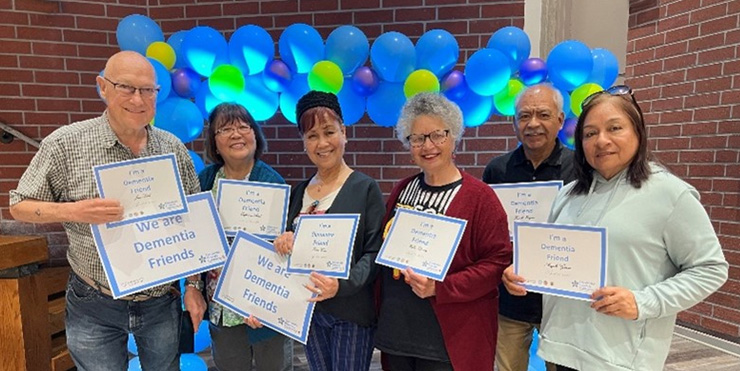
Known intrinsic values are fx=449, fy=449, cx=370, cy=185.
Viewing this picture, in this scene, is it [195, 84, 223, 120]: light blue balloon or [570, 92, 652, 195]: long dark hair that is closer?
[570, 92, 652, 195]: long dark hair

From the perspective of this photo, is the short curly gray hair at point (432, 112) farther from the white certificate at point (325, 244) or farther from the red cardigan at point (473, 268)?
the white certificate at point (325, 244)

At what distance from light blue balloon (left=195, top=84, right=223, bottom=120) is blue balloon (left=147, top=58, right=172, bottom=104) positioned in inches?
6.7

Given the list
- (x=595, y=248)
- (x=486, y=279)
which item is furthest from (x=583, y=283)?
(x=486, y=279)

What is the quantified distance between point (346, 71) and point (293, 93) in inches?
13.7

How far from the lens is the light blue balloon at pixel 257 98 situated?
2.67m

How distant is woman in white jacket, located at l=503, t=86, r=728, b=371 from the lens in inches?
47.6

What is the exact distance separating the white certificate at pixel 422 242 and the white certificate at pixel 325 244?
12 cm

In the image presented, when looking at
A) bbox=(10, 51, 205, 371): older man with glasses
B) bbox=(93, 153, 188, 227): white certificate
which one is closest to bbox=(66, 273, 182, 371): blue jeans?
bbox=(10, 51, 205, 371): older man with glasses

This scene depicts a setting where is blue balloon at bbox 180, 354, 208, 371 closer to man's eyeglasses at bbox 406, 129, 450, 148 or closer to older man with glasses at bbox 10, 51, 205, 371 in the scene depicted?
older man with glasses at bbox 10, 51, 205, 371

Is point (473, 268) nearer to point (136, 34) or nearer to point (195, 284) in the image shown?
point (195, 284)

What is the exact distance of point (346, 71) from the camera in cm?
268

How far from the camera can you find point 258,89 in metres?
2.68

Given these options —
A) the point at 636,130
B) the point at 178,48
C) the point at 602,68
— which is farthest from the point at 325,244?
the point at 602,68

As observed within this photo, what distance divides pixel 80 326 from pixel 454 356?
1.30 meters
